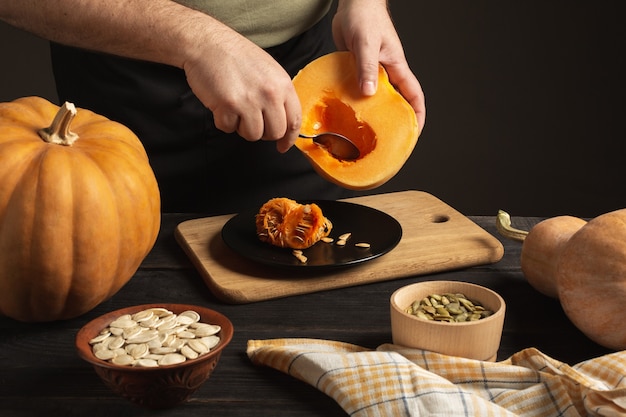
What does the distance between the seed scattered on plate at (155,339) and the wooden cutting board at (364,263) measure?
290 mm

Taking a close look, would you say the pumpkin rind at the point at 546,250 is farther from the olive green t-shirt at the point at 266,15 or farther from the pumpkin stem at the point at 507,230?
the olive green t-shirt at the point at 266,15

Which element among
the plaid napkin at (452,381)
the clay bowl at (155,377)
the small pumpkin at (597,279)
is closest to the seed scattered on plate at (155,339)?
the clay bowl at (155,377)

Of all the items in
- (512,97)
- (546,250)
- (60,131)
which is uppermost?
(60,131)

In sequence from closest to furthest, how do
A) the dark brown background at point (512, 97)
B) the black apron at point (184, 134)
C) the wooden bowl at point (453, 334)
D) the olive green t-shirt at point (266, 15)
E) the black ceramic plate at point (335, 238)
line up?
1. the wooden bowl at point (453, 334)
2. the black ceramic plate at point (335, 238)
3. the olive green t-shirt at point (266, 15)
4. the black apron at point (184, 134)
5. the dark brown background at point (512, 97)

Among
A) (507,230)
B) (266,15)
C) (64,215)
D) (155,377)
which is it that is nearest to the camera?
(155,377)

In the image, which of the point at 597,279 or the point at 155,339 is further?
the point at 597,279

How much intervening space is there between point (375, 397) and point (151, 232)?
54cm

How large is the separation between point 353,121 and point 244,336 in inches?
24.6

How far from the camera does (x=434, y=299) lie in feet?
4.34

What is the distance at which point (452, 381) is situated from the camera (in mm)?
1209

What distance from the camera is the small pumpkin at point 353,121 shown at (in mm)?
1747

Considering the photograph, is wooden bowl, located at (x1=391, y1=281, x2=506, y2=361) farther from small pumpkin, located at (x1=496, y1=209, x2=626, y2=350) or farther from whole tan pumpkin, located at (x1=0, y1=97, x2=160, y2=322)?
whole tan pumpkin, located at (x1=0, y1=97, x2=160, y2=322)

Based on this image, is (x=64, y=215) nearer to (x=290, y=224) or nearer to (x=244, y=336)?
(x=244, y=336)

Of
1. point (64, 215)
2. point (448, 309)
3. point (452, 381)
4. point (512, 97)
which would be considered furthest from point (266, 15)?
point (512, 97)
